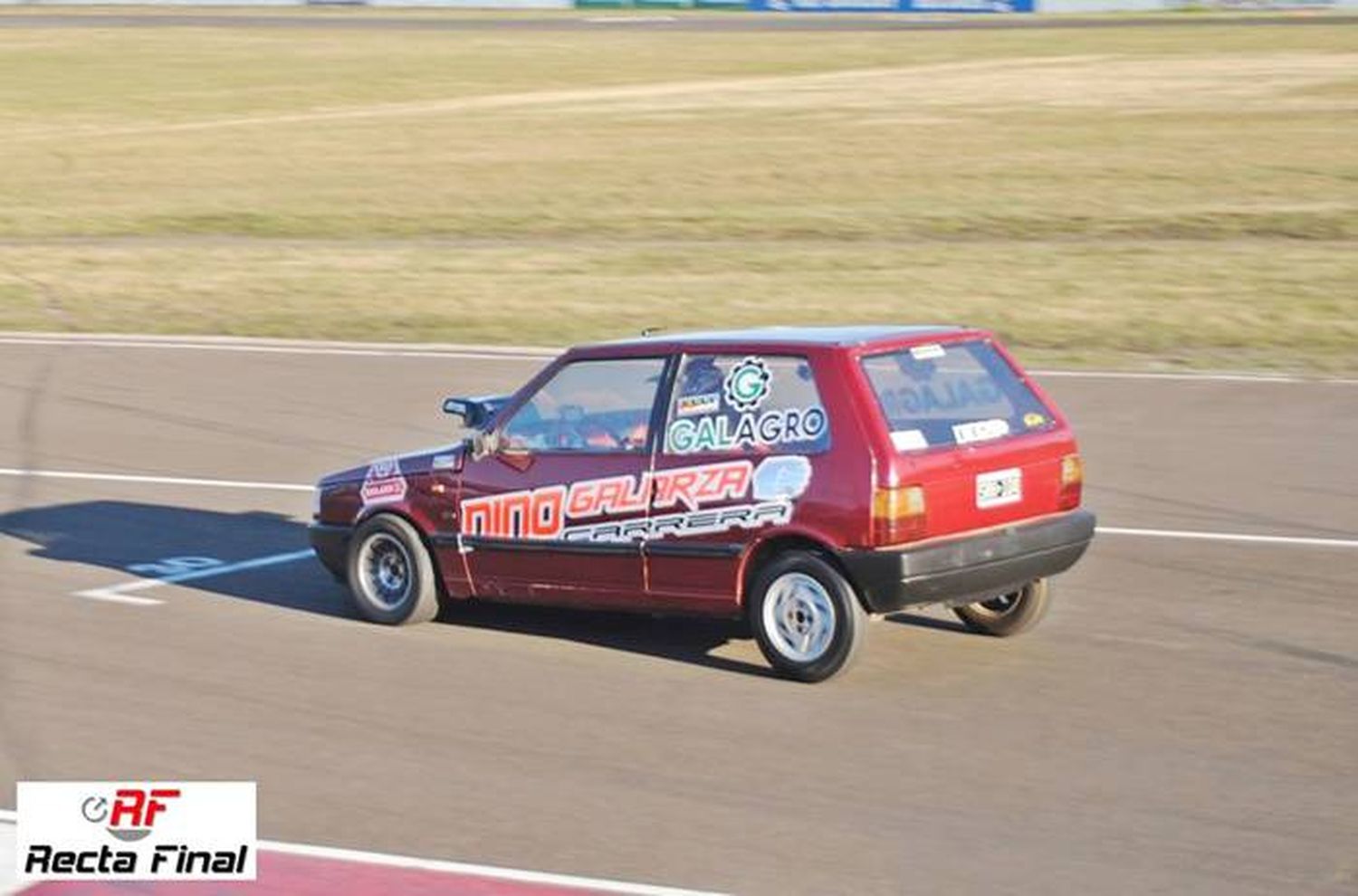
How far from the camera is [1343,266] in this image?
1020 inches

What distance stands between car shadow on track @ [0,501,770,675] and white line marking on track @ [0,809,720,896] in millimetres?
2833

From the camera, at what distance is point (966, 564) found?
9.80 metres

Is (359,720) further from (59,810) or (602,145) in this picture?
(602,145)

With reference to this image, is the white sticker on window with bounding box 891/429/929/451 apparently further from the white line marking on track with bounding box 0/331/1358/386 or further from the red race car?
the white line marking on track with bounding box 0/331/1358/386

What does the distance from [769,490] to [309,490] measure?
6.17 metres

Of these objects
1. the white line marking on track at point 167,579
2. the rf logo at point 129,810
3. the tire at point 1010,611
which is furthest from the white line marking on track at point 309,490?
the rf logo at point 129,810

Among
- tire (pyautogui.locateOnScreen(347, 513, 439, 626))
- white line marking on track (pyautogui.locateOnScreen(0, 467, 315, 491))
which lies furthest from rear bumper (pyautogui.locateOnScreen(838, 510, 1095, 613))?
white line marking on track (pyautogui.locateOnScreen(0, 467, 315, 491))

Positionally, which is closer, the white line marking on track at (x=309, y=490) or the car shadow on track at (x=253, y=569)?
the car shadow on track at (x=253, y=569)

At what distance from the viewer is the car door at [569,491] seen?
34.4ft

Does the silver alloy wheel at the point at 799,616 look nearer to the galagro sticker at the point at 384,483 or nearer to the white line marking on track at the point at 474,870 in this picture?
the galagro sticker at the point at 384,483

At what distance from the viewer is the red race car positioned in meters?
9.77

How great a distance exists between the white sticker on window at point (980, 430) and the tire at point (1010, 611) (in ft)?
3.13

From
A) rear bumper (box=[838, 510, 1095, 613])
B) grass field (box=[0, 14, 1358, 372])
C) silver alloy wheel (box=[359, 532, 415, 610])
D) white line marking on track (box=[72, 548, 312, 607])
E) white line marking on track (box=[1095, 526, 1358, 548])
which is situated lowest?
white line marking on track (box=[72, 548, 312, 607])

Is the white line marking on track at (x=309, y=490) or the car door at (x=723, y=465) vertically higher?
the car door at (x=723, y=465)
